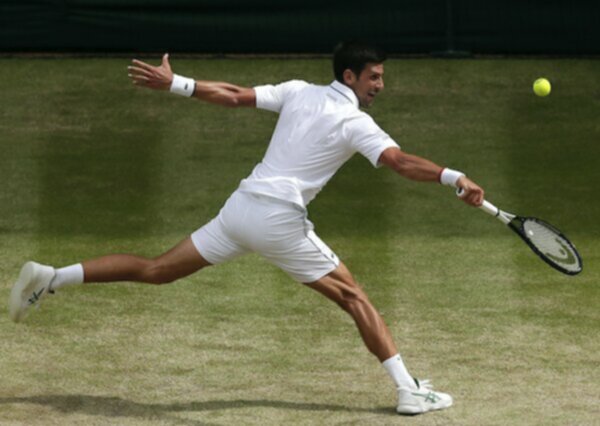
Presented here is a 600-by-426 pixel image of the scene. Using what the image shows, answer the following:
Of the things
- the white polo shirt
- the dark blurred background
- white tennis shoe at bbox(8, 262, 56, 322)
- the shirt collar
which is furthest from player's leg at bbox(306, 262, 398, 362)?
the dark blurred background

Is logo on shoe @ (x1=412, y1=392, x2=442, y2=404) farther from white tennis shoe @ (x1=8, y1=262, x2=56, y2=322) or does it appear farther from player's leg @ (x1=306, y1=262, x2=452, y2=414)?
white tennis shoe @ (x1=8, y1=262, x2=56, y2=322)

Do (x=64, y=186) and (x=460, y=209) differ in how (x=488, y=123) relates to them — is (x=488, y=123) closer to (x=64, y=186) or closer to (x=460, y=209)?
(x=460, y=209)

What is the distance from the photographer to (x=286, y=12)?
58.6 ft

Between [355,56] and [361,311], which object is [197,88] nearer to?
[355,56]

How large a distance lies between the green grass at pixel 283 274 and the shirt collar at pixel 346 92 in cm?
167

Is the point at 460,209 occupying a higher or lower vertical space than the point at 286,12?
lower

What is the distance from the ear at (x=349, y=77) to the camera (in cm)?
926

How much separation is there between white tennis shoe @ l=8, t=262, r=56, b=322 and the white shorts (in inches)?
34.3

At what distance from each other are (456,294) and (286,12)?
6.95 meters

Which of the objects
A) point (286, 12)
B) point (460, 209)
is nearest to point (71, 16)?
point (286, 12)

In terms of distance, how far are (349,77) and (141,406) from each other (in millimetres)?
2183

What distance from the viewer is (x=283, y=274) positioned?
40.1 ft

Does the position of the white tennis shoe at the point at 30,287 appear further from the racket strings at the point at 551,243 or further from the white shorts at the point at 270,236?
the racket strings at the point at 551,243

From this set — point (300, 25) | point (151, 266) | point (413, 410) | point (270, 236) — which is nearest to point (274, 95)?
point (270, 236)
